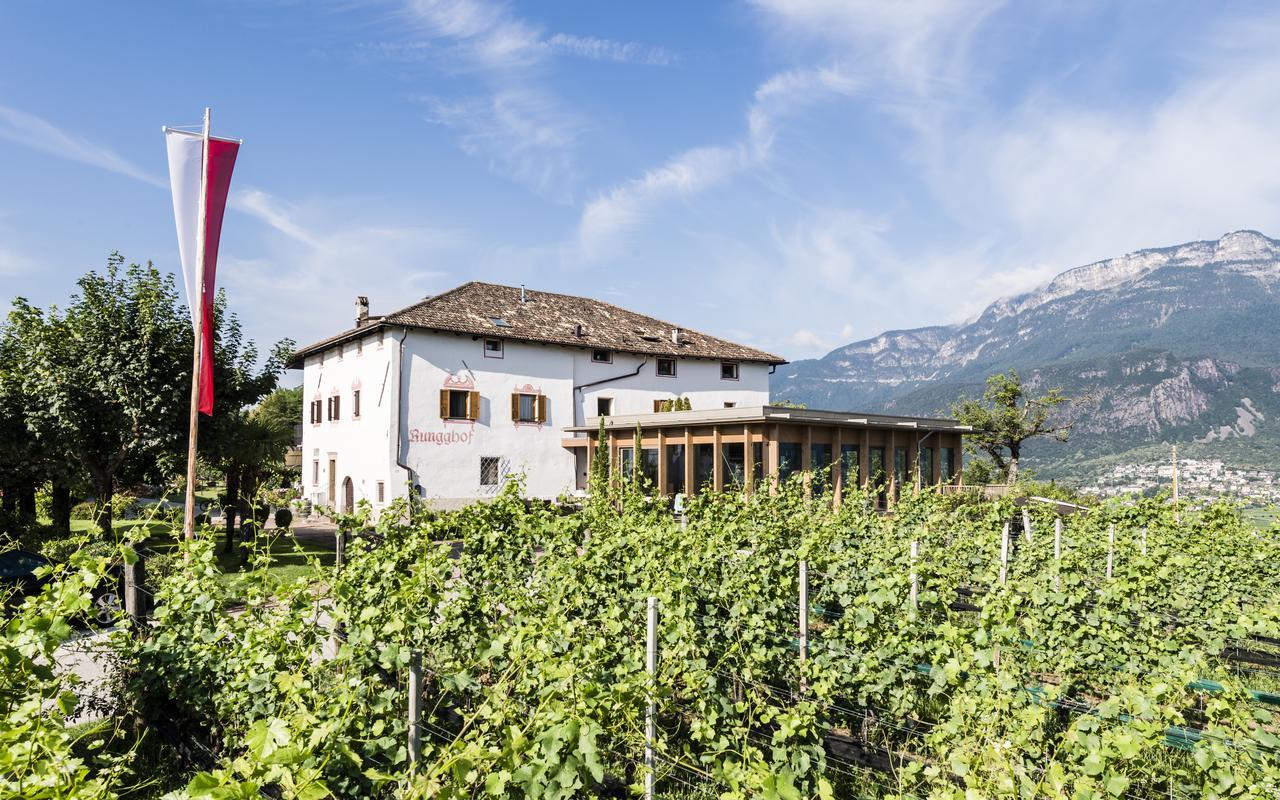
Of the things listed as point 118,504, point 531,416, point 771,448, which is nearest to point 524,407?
point 531,416

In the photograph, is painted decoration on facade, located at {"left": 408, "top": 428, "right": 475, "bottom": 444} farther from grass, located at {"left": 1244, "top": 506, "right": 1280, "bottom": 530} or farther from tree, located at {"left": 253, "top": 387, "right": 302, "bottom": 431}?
tree, located at {"left": 253, "top": 387, "right": 302, "bottom": 431}

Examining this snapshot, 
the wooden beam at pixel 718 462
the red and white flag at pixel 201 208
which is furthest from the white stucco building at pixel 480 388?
the red and white flag at pixel 201 208

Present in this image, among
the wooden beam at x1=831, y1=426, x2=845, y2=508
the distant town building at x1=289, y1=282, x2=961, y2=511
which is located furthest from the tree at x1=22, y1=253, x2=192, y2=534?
the wooden beam at x1=831, y1=426, x2=845, y2=508

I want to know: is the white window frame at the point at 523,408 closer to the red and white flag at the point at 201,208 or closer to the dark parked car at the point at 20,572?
the red and white flag at the point at 201,208

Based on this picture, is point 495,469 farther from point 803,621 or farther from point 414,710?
point 414,710

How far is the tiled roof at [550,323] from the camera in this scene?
24969 millimetres

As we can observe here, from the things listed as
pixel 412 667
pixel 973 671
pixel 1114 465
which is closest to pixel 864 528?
pixel 973 671

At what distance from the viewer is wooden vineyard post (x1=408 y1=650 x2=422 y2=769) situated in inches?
145

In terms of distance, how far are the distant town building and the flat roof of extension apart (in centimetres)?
5

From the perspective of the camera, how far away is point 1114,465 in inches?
4129

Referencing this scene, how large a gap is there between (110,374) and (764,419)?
1538 centimetres

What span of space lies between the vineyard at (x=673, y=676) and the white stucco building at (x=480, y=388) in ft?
55.4

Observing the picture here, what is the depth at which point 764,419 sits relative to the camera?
2123 cm

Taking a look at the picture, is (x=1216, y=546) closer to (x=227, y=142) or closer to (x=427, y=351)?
(x=227, y=142)
